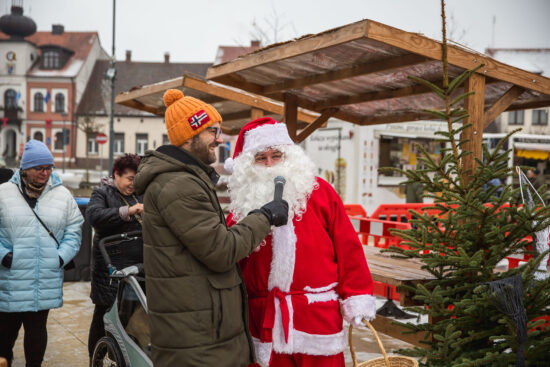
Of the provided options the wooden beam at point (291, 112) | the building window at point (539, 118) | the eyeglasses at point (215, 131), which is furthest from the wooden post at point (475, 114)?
the building window at point (539, 118)

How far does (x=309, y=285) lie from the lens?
9.34 feet

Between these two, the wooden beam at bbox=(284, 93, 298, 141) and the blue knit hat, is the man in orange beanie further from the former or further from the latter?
the wooden beam at bbox=(284, 93, 298, 141)

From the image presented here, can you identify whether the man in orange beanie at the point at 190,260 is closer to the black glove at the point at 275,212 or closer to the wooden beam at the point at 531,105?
the black glove at the point at 275,212

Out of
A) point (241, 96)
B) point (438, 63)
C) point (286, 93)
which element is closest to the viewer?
point (438, 63)

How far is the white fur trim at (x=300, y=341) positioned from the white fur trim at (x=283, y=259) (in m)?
0.10

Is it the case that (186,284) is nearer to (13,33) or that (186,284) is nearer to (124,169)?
(124,169)

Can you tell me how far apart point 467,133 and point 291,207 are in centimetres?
205

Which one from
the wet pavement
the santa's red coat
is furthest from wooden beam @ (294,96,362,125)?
the santa's red coat

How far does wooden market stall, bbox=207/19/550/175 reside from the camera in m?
4.19

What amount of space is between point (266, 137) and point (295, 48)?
209cm

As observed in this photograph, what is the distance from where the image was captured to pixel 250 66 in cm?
554

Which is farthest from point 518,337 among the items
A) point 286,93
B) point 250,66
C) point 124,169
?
point 286,93

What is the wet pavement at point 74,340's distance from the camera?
194 inches

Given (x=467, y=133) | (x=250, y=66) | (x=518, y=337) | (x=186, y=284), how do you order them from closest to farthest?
(x=186, y=284)
(x=518, y=337)
(x=467, y=133)
(x=250, y=66)
